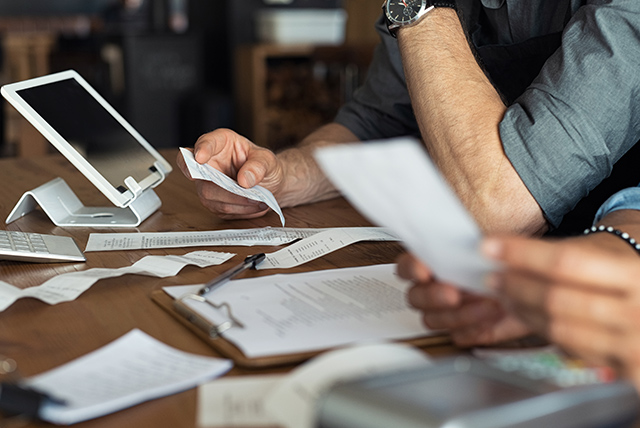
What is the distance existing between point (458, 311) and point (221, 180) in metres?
0.56

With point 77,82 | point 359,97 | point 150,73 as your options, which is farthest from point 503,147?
point 150,73

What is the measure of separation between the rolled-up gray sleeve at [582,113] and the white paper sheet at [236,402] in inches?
19.3

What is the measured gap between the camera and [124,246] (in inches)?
39.0

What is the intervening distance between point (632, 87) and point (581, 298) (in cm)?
51

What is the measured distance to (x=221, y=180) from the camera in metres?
1.08

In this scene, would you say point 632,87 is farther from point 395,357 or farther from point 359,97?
point 359,97

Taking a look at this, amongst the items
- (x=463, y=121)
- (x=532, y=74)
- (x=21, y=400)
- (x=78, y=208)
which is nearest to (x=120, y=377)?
(x=21, y=400)

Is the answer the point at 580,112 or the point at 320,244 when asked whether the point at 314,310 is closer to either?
the point at 320,244

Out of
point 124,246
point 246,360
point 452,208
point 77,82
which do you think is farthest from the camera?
point 77,82

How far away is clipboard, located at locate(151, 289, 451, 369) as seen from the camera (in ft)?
1.92

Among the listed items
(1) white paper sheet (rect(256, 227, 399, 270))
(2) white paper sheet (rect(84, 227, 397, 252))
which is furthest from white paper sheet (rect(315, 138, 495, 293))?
(2) white paper sheet (rect(84, 227, 397, 252))

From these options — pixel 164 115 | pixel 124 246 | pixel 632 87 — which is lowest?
Answer: pixel 164 115

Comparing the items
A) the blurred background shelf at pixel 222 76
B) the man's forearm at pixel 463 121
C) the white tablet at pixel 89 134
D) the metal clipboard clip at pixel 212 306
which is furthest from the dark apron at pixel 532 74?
the blurred background shelf at pixel 222 76

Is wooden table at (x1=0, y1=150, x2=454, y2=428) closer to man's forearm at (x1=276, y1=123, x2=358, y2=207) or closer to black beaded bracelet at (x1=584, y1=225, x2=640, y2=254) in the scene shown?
man's forearm at (x1=276, y1=123, x2=358, y2=207)
